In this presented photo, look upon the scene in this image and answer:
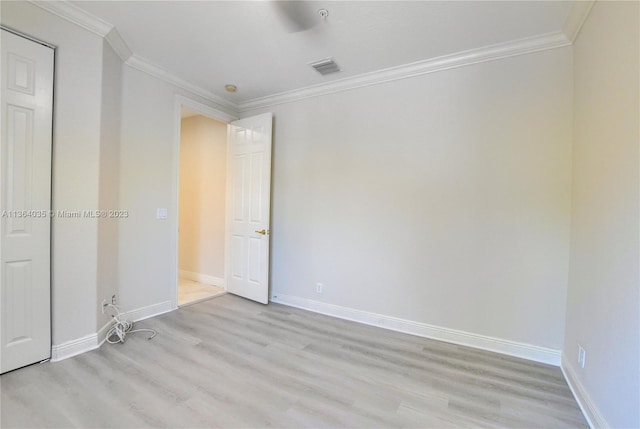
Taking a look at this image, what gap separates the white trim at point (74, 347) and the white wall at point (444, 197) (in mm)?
1990

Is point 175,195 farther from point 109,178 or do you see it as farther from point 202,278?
point 202,278

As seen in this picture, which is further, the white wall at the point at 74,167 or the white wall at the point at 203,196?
the white wall at the point at 203,196

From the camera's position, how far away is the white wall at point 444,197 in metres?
2.35

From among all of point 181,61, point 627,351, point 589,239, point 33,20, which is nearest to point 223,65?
point 181,61

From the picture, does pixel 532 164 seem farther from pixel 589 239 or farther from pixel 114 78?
pixel 114 78

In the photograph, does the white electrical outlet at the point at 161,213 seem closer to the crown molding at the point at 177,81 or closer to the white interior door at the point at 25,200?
the white interior door at the point at 25,200

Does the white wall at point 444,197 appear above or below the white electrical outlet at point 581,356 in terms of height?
above

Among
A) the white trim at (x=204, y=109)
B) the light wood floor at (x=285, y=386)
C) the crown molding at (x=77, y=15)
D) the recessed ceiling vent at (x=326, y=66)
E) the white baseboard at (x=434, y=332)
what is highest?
the recessed ceiling vent at (x=326, y=66)

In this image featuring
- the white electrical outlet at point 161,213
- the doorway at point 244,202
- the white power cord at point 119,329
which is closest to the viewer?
the white power cord at point 119,329

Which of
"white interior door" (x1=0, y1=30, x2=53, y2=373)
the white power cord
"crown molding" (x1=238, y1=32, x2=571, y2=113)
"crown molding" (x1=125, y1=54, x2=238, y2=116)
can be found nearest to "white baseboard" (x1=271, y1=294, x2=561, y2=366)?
the white power cord

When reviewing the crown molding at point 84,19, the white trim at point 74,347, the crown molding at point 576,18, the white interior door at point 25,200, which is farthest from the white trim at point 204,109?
the crown molding at point 576,18

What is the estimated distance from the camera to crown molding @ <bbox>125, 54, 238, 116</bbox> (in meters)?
2.85

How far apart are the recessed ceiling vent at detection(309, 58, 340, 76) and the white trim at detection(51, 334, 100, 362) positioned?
124 inches

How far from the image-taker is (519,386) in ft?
6.68
